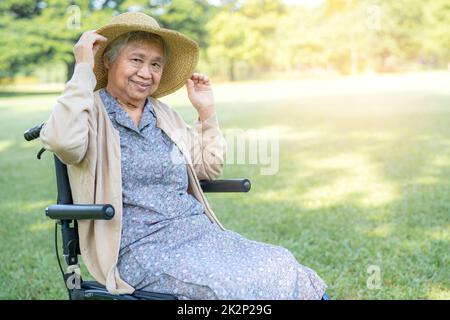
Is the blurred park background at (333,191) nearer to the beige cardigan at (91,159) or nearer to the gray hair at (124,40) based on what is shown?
the beige cardigan at (91,159)

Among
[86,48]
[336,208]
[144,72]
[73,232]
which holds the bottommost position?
[336,208]

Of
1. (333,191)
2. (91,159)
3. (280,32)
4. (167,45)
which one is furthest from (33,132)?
(280,32)

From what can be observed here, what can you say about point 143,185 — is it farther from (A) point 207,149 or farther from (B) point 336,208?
(B) point 336,208

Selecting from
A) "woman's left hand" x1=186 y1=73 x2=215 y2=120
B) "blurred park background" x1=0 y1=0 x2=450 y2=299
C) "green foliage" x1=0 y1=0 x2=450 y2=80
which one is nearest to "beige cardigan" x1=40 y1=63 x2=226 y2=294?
"woman's left hand" x1=186 y1=73 x2=215 y2=120

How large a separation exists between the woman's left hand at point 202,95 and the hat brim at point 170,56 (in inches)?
1.4

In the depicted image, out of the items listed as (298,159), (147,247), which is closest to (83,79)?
(147,247)

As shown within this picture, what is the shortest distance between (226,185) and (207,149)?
0.57 ft

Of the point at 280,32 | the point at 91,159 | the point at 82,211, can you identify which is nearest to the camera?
the point at 82,211

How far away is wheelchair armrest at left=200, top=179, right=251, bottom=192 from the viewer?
260 cm

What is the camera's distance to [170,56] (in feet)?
8.60

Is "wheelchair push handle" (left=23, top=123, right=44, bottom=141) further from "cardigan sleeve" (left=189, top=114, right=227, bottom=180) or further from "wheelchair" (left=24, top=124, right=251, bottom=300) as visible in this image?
"cardigan sleeve" (left=189, top=114, right=227, bottom=180)

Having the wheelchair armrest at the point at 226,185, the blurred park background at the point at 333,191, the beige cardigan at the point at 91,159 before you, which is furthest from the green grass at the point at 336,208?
the beige cardigan at the point at 91,159

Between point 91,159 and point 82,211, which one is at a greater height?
point 91,159

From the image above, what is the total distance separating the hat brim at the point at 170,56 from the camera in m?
2.31
